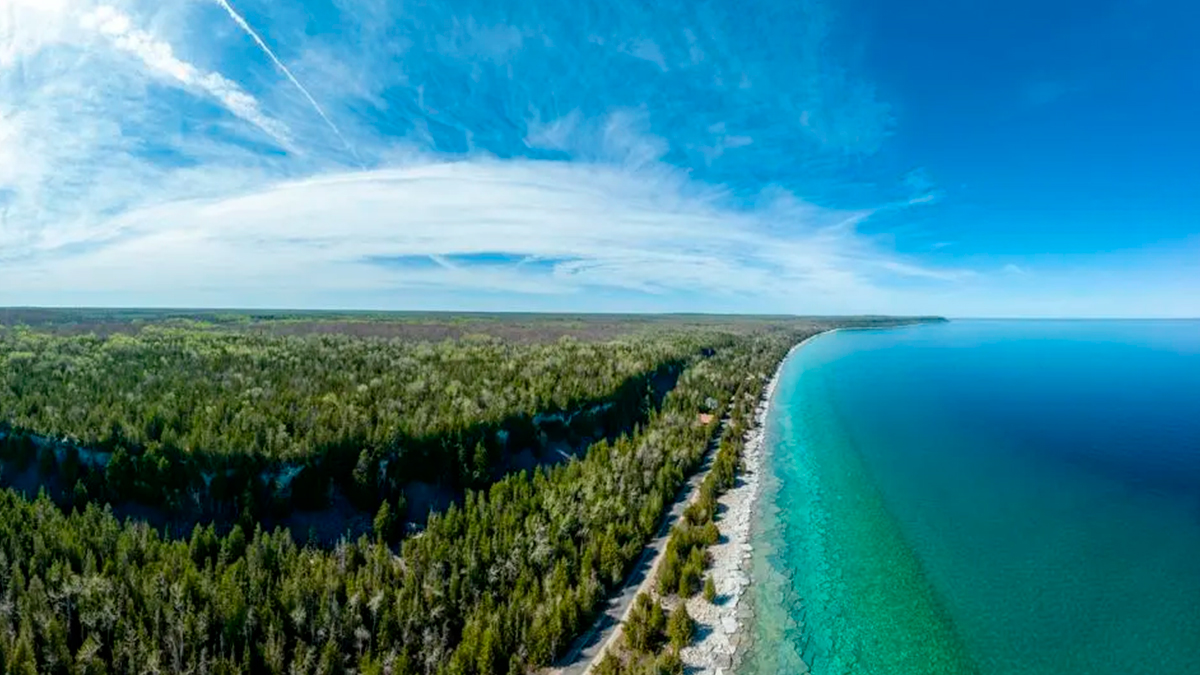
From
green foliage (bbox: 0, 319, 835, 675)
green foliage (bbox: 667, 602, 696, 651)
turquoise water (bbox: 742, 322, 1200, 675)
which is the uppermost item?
green foliage (bbox: 0, 319, 835, 675)

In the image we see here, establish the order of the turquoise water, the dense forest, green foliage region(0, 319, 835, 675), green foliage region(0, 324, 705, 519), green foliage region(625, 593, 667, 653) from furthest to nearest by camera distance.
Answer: green foliage region(0, 324, 705, 519) < the turquoise water < green foliage region(625, 593, 667, 653) < the dense forest < green foliage region(0, 319, 835, 675)

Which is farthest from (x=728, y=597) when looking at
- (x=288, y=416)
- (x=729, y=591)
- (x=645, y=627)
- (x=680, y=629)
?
(x=288, y=416)

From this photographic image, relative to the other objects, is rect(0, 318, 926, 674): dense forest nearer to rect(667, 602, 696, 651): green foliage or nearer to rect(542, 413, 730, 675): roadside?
rect(542, 413, 730, 675): roadside

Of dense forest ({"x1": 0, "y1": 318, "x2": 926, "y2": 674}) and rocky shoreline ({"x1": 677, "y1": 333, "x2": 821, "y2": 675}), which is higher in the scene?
dense forest ({"x1": 0, "y1": 318, "x2": 926, "y2": 674})

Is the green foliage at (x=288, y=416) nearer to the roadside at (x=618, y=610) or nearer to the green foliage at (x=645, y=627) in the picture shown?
the roadside at (x=618, y=610)

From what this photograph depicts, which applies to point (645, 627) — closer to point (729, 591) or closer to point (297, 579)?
point (729, 591)

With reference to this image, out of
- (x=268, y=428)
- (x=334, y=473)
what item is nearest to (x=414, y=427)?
(x=334, y=473)

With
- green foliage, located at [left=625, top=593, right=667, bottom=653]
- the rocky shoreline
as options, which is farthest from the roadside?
the rocky shoreline

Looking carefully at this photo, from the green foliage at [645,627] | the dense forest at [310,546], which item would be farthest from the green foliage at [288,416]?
the green foliage at [645,627]

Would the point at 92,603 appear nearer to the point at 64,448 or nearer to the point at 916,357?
the point at 64,448
